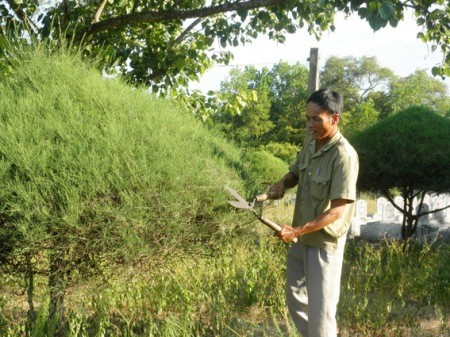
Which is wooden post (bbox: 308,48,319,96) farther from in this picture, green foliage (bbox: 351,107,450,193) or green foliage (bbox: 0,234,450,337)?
green foliage (bbox: 0,234,450,337)

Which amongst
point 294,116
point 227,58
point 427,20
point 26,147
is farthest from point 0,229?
point 294,116

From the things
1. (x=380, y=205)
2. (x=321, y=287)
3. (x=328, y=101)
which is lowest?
(x=380, y=205)

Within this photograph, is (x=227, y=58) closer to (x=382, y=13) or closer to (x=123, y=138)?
(x=382, y=13)

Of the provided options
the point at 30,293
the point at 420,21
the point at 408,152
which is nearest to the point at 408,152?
the point at 408,152

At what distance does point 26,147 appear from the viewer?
3807 mm

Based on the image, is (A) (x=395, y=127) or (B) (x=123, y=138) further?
(A) (x=395, y=127)

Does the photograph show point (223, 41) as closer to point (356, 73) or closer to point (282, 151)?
point (282, 151)

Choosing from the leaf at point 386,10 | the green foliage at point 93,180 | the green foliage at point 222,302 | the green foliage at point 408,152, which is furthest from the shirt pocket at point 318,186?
the green foliage at point 408,152

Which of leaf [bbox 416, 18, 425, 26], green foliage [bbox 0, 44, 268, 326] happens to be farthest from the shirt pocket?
leaf [bbox 416, 18, 425, 26]

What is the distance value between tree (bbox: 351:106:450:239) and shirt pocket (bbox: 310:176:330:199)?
19.0ft

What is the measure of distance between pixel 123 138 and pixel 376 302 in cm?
306

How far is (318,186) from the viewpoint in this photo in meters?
3.93

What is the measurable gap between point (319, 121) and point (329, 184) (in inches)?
14.9

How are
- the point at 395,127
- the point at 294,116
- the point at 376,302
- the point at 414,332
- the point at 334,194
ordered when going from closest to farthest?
the point at 334,194, the point at 414,332, the point at 376,302, the point at 395,127, the point at 294,116
